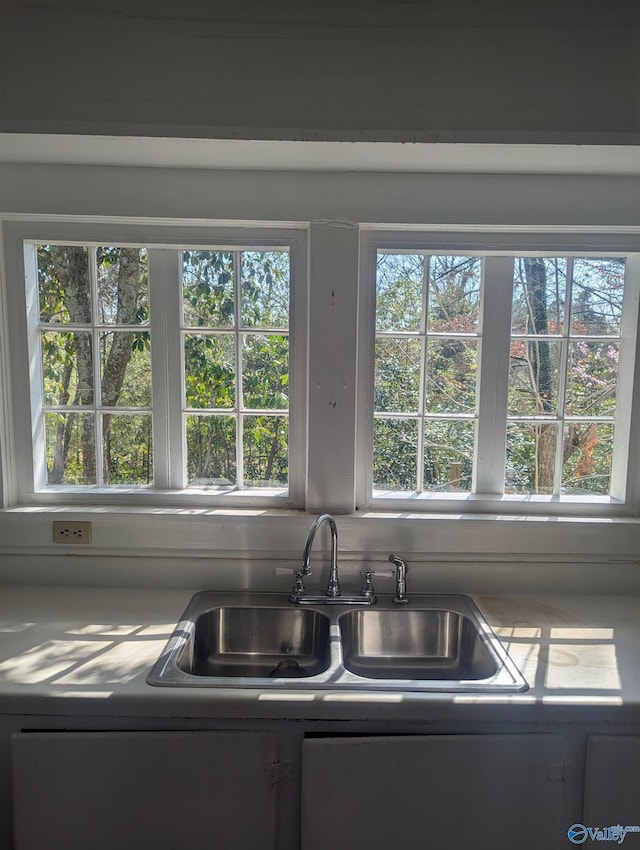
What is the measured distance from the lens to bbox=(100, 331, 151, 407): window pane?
191 cm

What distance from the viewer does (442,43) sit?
144 centimetres

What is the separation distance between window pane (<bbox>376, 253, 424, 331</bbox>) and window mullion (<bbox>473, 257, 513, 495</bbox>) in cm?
24

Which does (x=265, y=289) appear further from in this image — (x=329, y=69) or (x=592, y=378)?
(x=592, y=378)

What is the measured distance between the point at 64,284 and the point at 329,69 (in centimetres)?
118

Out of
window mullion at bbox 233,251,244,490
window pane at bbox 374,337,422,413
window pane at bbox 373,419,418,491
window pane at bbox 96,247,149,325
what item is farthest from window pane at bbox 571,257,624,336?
window pane at bbox 96,247,149,325

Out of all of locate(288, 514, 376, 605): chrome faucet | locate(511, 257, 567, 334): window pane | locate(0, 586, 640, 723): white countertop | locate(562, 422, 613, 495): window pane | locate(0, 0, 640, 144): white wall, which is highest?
locate(0, 0, 640, 144): white wall

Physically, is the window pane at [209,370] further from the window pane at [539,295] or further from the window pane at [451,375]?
the window pane at [539,295]

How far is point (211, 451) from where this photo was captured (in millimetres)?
1954

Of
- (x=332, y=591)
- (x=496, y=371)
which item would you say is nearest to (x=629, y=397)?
(x=496, y=371)

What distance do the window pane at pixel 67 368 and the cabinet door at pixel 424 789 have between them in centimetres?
146

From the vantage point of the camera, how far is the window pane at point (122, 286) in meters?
1.88

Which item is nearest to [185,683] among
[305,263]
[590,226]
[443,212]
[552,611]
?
[552,611]

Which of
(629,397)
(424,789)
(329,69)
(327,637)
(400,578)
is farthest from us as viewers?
(629,397)

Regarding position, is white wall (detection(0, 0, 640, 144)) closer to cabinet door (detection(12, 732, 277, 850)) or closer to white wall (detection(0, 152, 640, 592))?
white wall (detection(0, 152, 640, 592))
